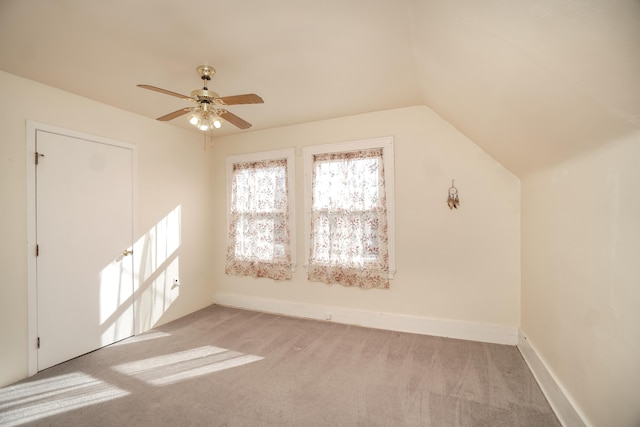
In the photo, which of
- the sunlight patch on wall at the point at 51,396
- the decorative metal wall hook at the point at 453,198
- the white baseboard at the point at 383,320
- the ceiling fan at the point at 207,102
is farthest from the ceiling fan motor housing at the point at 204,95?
the white baseboard at the point at 383,320

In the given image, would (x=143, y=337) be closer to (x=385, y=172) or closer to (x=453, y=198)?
(x=385, y=172)

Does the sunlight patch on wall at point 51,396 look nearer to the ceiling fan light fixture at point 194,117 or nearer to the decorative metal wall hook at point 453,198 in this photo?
the ceiling fan light fixture at point 194,117

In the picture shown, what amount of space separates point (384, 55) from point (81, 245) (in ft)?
11.3

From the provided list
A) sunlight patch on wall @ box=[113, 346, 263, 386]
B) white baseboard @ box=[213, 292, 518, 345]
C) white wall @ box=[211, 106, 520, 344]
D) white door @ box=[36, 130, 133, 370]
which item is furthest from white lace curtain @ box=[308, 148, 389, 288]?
white door @ box=[36, 130, 133, 370]

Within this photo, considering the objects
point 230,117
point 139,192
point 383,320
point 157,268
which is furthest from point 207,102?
point 383,320

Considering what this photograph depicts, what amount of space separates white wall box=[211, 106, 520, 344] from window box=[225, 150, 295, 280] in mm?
346

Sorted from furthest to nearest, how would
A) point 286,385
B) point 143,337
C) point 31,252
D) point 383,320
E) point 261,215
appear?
point 261,215
point 383,320
point 143,337
point 31,252
point 286,385

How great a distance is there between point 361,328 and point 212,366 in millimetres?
1722

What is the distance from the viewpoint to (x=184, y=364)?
8.25 feet

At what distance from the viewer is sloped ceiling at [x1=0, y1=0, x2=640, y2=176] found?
1.07m

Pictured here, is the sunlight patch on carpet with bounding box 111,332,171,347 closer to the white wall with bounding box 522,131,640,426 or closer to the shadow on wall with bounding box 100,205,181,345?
the shadow on wall with bounding box 100,205,181,345

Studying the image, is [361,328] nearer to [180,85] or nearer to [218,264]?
[218,264]

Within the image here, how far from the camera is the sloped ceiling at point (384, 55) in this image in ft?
3.50

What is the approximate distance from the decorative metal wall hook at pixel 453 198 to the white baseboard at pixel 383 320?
1.31m
